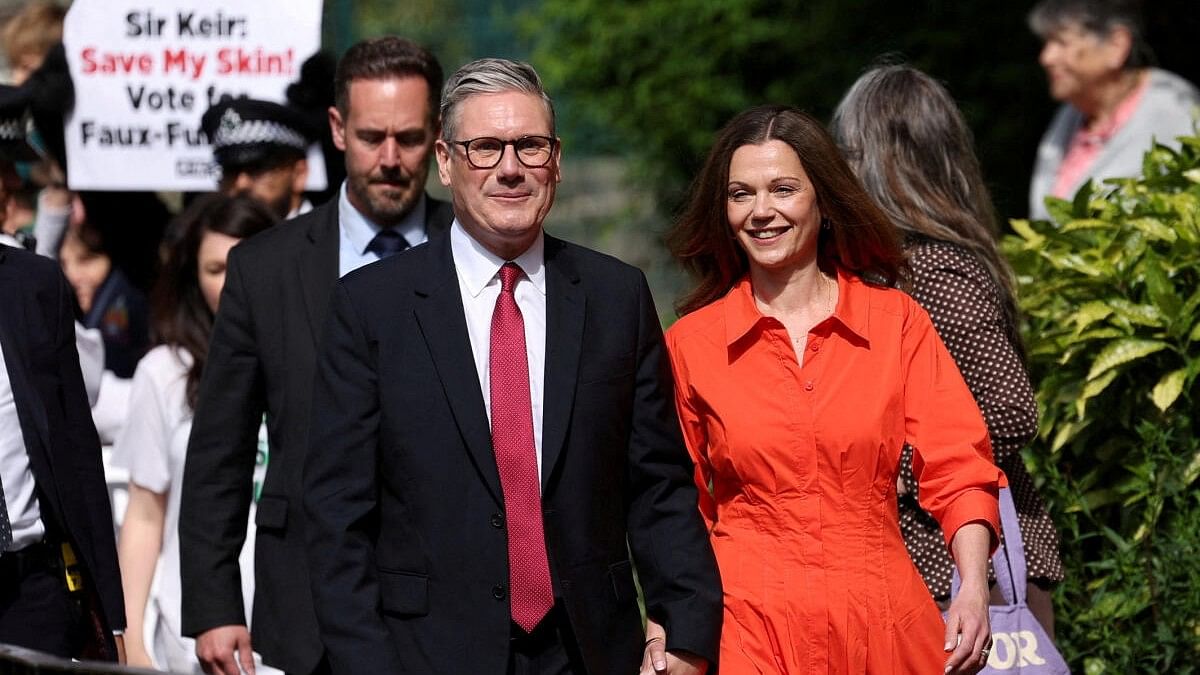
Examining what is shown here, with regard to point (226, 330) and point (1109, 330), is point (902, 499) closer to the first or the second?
point (1109, 330)

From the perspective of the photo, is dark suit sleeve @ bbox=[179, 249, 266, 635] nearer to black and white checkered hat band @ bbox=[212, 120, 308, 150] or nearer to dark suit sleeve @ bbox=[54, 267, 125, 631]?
dark suit sleeve @ bbox=[54, 267, 125, 631]

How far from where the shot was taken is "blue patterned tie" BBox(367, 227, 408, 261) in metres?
4.87

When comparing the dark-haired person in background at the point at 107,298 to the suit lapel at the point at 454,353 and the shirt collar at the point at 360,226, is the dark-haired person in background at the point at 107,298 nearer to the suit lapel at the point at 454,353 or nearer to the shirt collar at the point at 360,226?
the shirt collar at the point at 360,226

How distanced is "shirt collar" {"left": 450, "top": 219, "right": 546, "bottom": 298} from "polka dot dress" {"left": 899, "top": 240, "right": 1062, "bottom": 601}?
105cm

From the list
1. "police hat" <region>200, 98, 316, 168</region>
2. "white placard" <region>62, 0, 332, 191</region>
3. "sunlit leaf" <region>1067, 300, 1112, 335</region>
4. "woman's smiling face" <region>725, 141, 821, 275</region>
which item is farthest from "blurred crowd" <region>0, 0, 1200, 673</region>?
"white placard" <region>62, 0, 332, 191</region>

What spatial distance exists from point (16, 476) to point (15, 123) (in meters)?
2.62

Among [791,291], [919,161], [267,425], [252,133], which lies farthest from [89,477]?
[252,133]

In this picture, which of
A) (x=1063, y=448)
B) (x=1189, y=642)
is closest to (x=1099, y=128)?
(x=1063, y=448)

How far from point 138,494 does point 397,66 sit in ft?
5.63

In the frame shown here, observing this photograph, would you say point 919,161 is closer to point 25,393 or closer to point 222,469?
point 222,469

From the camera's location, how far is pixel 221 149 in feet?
22.7

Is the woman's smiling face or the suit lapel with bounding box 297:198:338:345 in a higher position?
the woman's smiling face

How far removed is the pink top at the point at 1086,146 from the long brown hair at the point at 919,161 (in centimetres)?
389

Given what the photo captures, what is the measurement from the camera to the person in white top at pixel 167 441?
5.75 m
